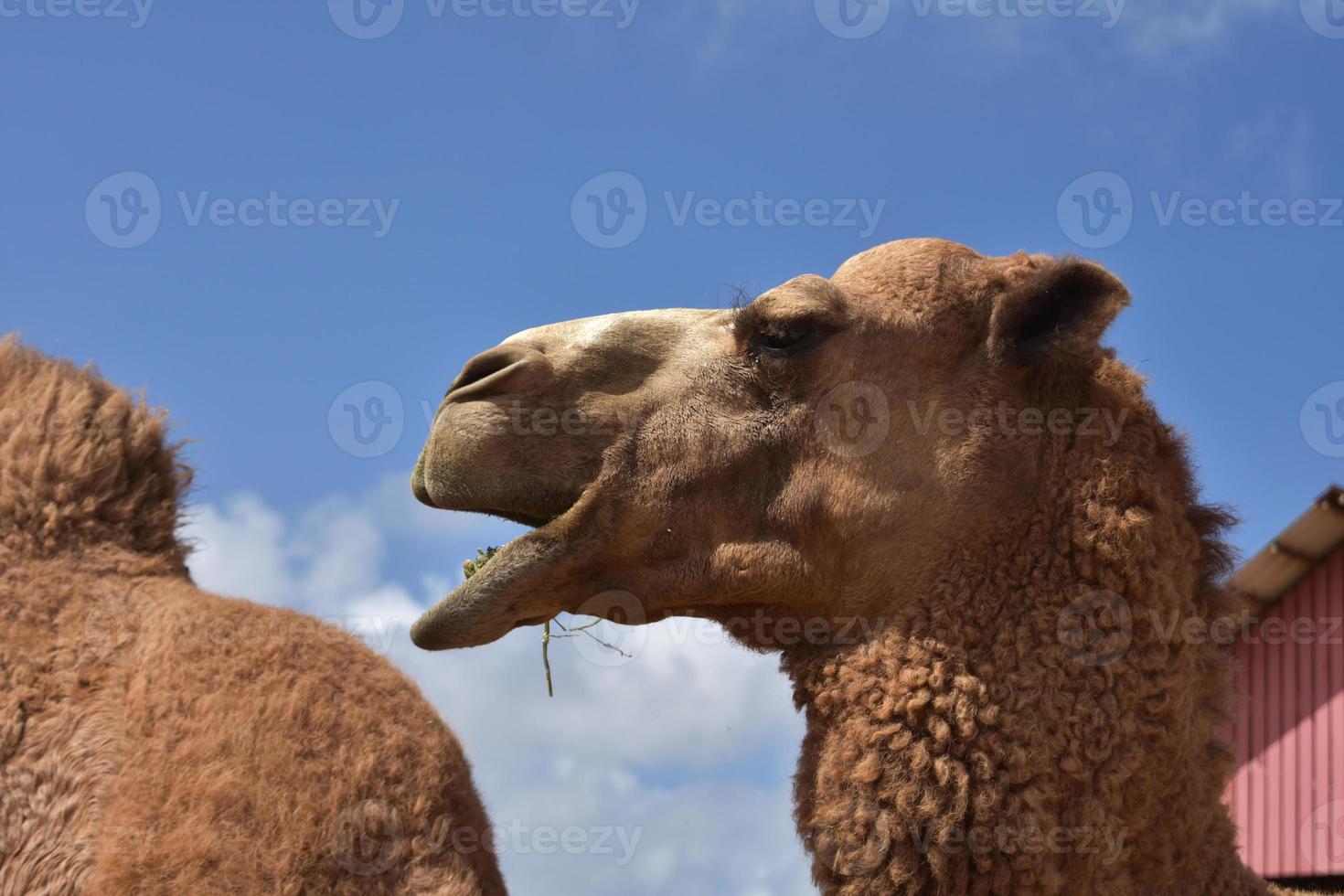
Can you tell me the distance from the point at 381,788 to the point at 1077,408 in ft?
7.93

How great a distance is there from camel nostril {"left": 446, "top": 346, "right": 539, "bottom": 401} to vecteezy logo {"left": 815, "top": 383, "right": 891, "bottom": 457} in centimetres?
84

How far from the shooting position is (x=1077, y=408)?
374cm

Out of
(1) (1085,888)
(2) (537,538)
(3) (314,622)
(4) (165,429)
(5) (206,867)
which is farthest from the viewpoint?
(4) (165,429)

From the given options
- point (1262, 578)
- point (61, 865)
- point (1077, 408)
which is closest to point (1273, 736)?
point (1262, 578)

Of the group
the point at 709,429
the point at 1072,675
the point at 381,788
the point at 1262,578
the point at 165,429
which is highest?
the point at 1262,578

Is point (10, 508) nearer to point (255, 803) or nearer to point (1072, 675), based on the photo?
point (255, 803)

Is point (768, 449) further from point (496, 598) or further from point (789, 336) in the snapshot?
point (496, 598)

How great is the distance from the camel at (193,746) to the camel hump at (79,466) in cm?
2
